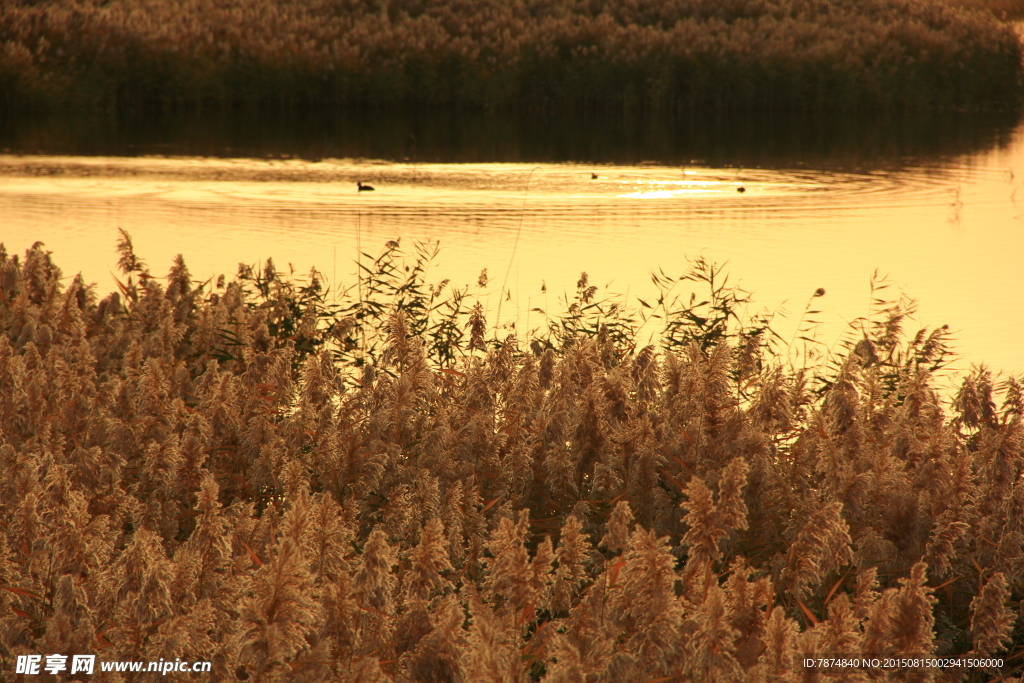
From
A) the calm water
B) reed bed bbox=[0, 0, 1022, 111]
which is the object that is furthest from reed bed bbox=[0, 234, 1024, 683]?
reed bed bbox=[0, 0, 1022, 111]

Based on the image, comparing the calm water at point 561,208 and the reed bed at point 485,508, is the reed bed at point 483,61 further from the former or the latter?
the reed bed at point 485,508

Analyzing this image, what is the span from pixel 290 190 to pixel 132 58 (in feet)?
28.6

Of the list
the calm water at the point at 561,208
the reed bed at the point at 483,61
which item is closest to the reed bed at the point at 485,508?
the calm water at the point at 561,208

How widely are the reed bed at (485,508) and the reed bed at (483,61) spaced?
1254 cm

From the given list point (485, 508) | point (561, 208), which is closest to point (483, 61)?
point (561, 208)

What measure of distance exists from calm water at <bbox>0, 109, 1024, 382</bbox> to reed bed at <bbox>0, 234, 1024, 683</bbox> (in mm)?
1510

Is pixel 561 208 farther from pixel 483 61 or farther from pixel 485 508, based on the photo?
pixel 483 61

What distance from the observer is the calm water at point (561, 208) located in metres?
6.45

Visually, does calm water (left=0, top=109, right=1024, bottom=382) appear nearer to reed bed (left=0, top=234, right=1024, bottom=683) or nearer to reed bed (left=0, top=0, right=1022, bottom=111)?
reed bed (left=0, top=234, right=1024, bottom=683)

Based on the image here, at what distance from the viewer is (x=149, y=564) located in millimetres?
2174

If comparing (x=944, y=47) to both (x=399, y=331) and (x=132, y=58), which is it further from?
(x=399, y=331)

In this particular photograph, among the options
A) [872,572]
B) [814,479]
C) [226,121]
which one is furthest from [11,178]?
[872,572]

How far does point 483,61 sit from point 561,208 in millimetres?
9688

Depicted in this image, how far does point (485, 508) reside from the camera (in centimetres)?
306
